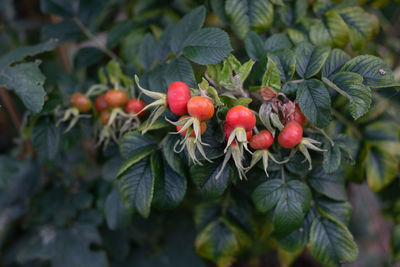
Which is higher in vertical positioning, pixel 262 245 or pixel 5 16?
pixel 5 16

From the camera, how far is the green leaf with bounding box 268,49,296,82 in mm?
802

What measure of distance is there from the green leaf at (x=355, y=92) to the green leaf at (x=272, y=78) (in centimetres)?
13

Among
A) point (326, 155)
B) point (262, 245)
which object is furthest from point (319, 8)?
point (262, 245)

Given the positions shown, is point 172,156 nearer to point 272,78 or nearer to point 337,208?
point 272,78

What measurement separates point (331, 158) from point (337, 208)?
220 mm

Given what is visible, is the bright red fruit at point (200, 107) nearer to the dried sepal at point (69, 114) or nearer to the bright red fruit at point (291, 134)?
the bright red fruit at point (291, 134)

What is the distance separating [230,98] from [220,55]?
0.45ft

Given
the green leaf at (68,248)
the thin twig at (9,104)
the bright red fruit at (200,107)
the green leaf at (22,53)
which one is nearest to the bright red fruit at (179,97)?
the bright red fruit at (200,107)

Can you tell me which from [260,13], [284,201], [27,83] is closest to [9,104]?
[27,83]

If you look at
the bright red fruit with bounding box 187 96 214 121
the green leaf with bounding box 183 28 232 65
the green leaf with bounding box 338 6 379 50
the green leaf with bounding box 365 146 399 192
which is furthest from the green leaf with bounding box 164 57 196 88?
the green leaf with bounding box 365 146 399 192

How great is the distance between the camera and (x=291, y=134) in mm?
728

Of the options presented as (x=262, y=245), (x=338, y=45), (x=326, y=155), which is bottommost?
(x=262, y=245)

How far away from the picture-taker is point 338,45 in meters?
0.97

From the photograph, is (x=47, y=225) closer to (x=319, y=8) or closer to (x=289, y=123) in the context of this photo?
(x=289, y=123)
